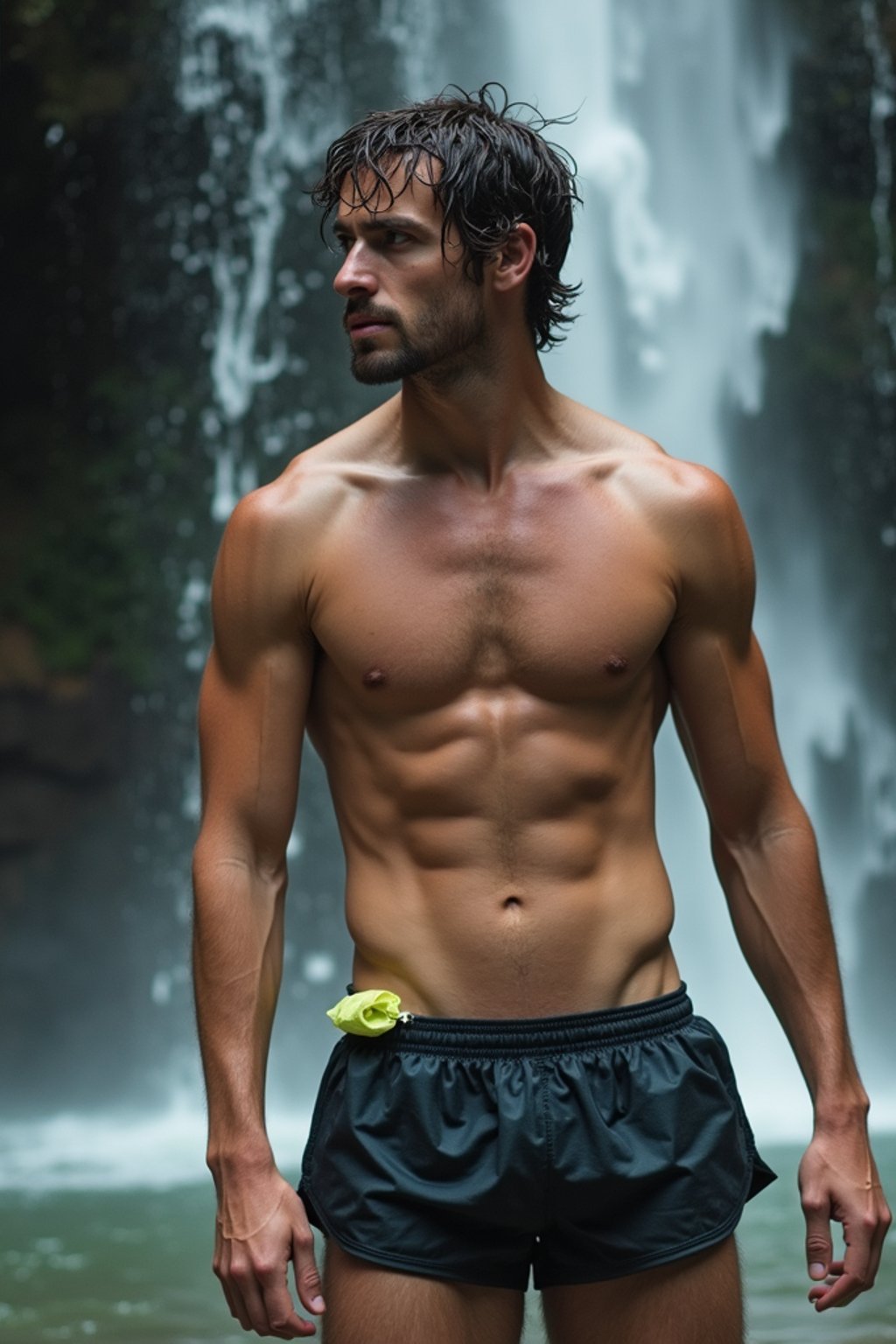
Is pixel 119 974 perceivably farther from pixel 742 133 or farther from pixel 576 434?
pixel 576 434

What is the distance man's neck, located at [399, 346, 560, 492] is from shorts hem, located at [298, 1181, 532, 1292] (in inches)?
35.4

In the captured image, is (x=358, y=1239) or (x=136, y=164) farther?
(x=136, y=164)

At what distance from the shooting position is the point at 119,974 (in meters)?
10.3

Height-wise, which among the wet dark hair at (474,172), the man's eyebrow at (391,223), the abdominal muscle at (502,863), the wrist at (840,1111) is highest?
the wet dark hair at (474,172)

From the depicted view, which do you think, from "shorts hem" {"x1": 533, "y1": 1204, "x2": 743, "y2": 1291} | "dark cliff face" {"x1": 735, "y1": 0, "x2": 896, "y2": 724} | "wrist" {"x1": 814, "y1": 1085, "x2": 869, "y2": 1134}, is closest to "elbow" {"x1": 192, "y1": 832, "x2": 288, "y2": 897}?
"shorts hem" {"x1": 533, "y1": 1204, "x2": 743, "y2": 1291}

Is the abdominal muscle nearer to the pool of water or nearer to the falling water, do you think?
the pool of water

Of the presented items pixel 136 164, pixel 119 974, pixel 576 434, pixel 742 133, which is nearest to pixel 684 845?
pixel 119 974

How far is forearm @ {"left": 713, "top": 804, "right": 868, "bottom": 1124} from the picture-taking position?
95.3 inches

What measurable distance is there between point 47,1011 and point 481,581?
26.7 feet

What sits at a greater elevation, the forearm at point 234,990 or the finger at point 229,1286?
the forearm at point 234,990

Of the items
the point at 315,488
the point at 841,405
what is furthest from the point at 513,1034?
the point at 841,405

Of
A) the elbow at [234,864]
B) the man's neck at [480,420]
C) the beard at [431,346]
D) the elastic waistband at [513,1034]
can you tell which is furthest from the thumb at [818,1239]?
the beard at [431,346]

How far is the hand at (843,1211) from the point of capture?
2287 millimetres

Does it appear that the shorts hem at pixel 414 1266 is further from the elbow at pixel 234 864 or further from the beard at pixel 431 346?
the beard at pixel 431 346
